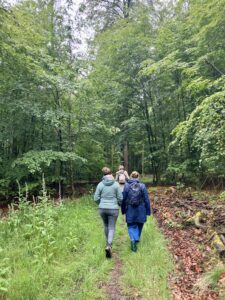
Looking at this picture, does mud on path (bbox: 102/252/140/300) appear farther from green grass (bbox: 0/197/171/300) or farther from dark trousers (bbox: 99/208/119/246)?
dark trousers (bbox: 99/208/119/246)

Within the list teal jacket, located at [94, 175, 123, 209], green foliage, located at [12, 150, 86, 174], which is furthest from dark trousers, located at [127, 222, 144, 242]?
green foliage, located at [12, 150, 86, 174]

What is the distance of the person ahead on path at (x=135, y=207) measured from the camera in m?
5.90

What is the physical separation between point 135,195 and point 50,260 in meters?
2.17

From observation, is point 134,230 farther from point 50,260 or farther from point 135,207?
point 50,260

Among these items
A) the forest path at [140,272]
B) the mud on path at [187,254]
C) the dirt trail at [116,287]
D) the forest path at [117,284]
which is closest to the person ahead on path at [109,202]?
the forest path at [117,284]

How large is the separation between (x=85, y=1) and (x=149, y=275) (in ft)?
66.7

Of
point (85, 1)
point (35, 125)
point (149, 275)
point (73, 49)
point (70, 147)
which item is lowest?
point (149, 275)

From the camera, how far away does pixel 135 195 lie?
235 inches

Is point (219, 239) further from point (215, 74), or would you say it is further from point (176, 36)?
point (176, 36)

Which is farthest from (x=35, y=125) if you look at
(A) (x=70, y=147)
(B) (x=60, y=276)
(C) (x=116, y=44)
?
(B) (x=60, y=276)

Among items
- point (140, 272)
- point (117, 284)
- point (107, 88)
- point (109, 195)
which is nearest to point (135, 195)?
point (109, 195)

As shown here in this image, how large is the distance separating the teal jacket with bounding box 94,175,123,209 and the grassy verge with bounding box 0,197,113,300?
875mm

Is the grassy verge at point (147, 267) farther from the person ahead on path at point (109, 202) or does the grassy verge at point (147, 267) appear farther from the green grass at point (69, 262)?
the person ahead on path at point (109, 202)

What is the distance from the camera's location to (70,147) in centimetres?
1333
